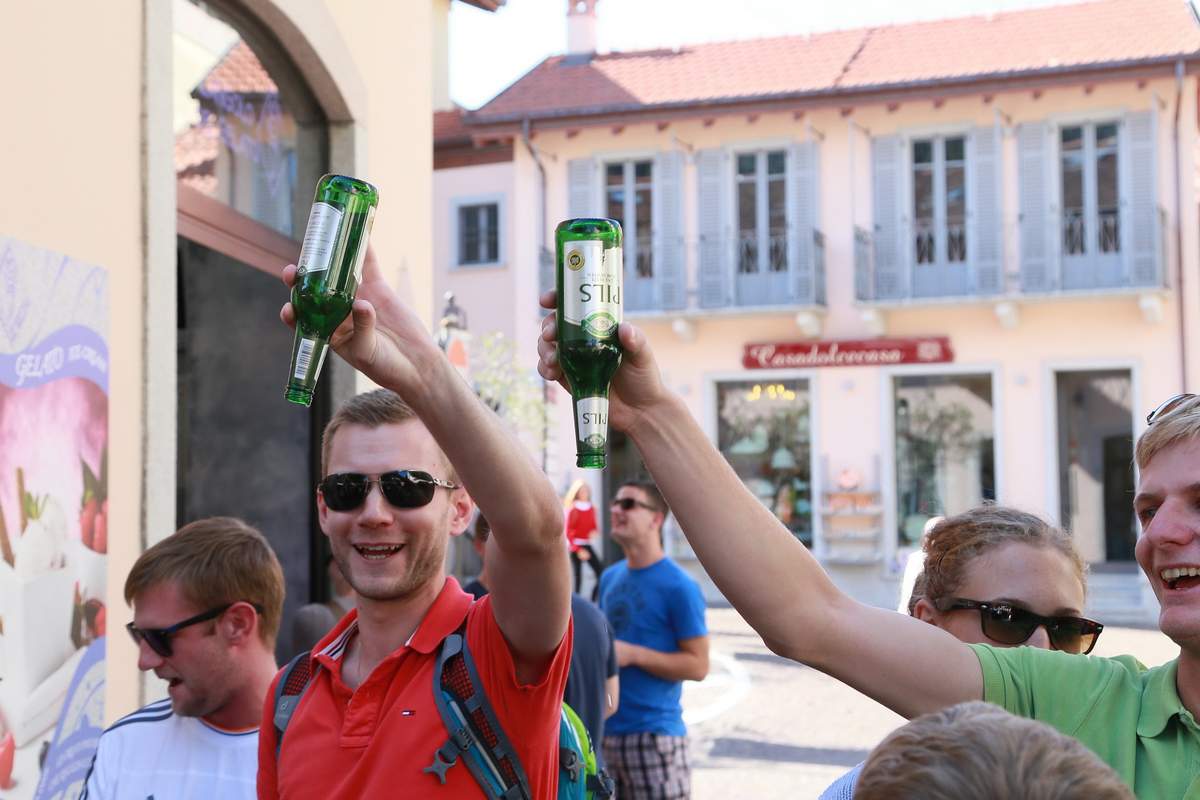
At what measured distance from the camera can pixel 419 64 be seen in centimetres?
759

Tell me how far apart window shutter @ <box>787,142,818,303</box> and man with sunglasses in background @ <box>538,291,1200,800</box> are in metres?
20.7

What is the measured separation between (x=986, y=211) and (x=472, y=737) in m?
20.9

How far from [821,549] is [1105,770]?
2140cm

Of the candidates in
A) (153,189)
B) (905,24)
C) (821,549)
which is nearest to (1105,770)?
(153,189)

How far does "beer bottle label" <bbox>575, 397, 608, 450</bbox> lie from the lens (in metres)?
1.84

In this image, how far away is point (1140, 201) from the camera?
2109 centimetres

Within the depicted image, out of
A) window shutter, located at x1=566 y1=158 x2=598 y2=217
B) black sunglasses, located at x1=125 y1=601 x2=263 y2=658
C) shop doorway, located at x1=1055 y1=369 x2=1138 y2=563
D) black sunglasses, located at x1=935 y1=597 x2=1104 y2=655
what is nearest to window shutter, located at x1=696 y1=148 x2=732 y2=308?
window shutter, located at x1=566 y1=158 x2=598 y2=217

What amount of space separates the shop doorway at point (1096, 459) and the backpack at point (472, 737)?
66.2ft

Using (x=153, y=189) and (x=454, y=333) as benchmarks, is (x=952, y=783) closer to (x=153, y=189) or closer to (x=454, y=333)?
(x=153, y=189)

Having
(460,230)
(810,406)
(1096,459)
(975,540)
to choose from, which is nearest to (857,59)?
(810,406)

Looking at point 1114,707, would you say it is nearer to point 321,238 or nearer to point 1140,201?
point 321,238

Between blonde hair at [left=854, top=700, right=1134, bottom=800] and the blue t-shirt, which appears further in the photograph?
the blue t-shirt

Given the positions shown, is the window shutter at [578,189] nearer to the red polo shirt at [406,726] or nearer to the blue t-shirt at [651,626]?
the blue t-shirt at [651,626]

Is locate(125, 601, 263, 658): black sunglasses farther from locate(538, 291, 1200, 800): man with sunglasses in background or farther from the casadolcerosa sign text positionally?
the casadolcerosa sign text
